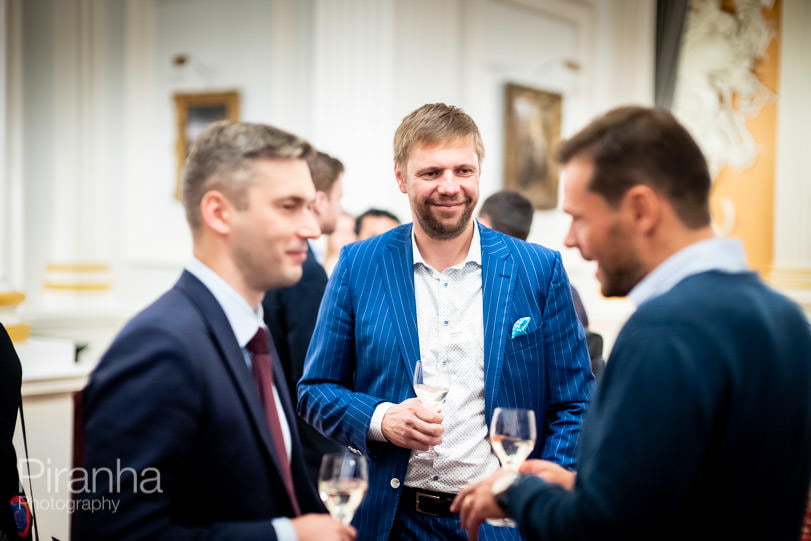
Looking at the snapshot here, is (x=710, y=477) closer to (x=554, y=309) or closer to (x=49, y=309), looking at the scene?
(x=554, y=309)

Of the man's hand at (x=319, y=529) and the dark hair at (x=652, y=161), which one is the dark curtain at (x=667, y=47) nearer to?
the dark hair at (x=652, y=161)

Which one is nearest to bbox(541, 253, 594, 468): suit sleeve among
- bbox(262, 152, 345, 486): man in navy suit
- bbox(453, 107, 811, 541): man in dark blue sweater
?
bbox(453, 107, 811, 541): man in dark blue sweater

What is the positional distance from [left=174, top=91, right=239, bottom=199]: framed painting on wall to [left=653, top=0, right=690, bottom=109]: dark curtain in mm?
4591

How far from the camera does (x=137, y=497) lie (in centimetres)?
130

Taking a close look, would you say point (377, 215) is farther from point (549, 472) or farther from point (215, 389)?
point (215, 389)

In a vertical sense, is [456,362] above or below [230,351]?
below

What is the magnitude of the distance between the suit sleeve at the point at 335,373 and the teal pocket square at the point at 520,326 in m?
0.41

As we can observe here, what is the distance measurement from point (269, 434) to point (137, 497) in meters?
0.26

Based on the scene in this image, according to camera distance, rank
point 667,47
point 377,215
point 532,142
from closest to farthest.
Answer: point 377,215
point 532,142
point 667,47

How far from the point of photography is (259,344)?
158 centimetres

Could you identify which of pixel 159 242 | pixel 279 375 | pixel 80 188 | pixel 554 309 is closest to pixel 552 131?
pixel 159 242

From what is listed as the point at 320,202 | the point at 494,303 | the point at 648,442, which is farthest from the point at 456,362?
the point at 320,202

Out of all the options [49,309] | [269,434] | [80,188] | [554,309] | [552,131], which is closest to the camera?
[269,434]

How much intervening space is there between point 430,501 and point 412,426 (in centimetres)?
28
